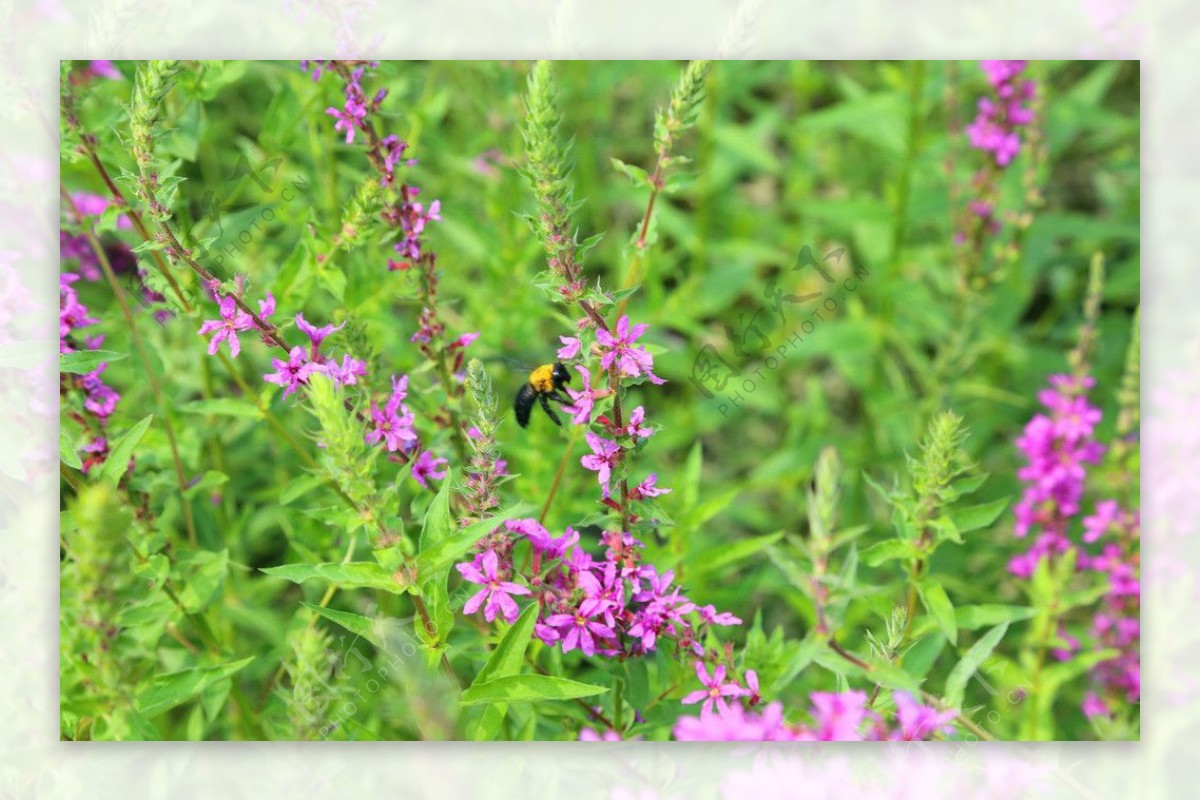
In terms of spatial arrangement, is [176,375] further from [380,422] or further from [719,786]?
[719,786]

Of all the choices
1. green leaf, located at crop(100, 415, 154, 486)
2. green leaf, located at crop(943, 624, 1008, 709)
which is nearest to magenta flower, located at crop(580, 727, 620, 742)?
green leaf, located at crop(943, 624, 1008, 709)

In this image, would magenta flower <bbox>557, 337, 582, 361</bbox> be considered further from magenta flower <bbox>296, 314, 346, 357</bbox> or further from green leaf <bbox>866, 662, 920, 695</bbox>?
green leaf <bbox>866, 662, 920, 695</bbox>

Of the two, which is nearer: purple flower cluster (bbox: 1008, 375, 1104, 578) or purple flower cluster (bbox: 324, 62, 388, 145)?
purple flower cluster (bbox: 324, 62, 388, 145)

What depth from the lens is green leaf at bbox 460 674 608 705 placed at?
218cm

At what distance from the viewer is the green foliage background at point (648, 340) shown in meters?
2.52

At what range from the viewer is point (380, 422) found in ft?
7.34

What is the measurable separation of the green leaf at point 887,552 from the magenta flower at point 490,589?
2.36 ft

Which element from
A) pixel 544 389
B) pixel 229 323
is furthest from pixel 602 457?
pixel 229 323

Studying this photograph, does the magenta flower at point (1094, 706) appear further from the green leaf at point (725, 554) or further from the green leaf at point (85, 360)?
the green leaf at point (85, 360)

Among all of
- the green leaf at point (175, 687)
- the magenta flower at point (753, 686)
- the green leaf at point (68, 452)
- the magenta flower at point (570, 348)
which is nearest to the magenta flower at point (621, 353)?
the magenta flower at point (570, 348)

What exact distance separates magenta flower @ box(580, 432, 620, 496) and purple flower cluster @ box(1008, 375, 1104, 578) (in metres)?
1.29

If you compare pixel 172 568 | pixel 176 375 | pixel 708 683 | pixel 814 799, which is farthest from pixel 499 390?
pixel 814 799

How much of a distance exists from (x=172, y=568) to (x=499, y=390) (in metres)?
1.13

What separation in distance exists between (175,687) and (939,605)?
63.7 inches
